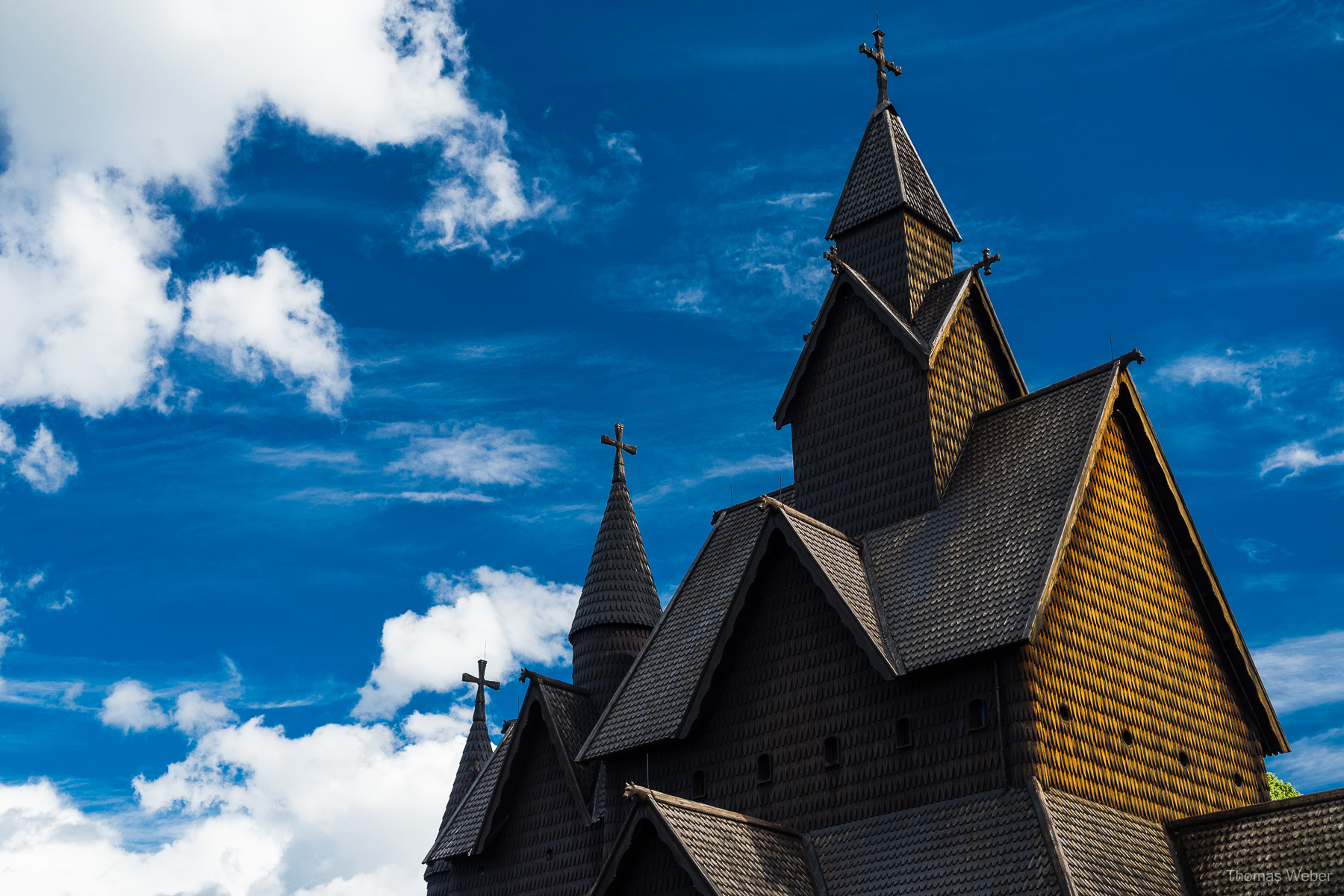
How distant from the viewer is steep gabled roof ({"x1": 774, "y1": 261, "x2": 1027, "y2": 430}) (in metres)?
26.6

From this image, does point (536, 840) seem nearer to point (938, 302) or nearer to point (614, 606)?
point (614, 606)

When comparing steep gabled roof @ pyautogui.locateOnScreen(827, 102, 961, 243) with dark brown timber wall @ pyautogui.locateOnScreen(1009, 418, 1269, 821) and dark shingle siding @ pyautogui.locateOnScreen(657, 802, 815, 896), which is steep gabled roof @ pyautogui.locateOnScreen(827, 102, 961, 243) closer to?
dark brown timber wall @ pyautogui.locateOnScreen(1009, 418, 1269, 821)

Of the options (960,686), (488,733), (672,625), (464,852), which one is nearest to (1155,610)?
(960,686)

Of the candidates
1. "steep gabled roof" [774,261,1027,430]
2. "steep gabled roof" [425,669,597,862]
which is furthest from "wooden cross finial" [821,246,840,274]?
"steep gabled roof" [425,669,597,862]

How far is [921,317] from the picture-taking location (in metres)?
27.6

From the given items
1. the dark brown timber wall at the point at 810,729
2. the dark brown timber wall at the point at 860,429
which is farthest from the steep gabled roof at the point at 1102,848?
the dark brown timber wall at the point at 860,429

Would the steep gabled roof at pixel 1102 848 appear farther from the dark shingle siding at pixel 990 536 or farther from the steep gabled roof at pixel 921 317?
the steep gabled roof at pixel 921 317

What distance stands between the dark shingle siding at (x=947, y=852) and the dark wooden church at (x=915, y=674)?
0.17 feet

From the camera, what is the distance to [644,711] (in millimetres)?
26562

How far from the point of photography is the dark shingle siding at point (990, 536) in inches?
857

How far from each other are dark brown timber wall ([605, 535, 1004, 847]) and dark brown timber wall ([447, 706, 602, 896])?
154cm

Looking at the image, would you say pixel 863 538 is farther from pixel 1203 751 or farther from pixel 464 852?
pixel 464 852

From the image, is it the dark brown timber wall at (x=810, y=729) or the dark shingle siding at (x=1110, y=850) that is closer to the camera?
the dark shingle siding at (x=1110, y=850)

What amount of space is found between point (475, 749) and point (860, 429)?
16.0m
